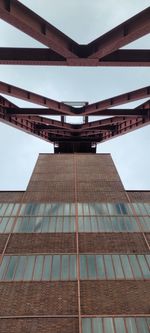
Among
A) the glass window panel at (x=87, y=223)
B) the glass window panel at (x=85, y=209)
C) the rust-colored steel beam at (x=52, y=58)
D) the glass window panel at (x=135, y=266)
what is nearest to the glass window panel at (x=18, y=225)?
the glass window panel at (x=87, y=223)

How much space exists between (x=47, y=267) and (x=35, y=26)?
13229 mm

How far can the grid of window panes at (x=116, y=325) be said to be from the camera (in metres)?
12.0

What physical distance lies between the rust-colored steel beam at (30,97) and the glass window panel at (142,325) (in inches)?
721

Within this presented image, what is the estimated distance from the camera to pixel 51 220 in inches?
822

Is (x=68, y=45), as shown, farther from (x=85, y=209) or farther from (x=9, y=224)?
(x=9, y=224)

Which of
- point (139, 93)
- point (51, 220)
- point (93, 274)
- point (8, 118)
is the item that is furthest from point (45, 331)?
point (8, 118)

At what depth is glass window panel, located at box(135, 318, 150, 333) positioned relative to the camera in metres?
12.1

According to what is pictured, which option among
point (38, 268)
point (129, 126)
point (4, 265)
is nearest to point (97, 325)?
point (38, 268)

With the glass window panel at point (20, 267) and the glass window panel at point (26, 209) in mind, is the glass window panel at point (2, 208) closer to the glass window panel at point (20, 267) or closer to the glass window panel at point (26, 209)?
the glass window panel at point (26, 209)

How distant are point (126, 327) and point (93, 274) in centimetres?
374

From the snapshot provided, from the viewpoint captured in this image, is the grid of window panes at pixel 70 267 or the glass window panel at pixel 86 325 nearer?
the glass window panel at pixel 86 325

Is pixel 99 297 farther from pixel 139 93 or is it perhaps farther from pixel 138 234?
pixel 139 93

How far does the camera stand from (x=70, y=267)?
16000 mm

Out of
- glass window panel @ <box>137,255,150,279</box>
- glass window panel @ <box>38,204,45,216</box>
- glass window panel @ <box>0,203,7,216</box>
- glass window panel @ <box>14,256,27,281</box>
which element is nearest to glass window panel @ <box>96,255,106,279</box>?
glass window panel @ <box>137,255,150,279</box>
